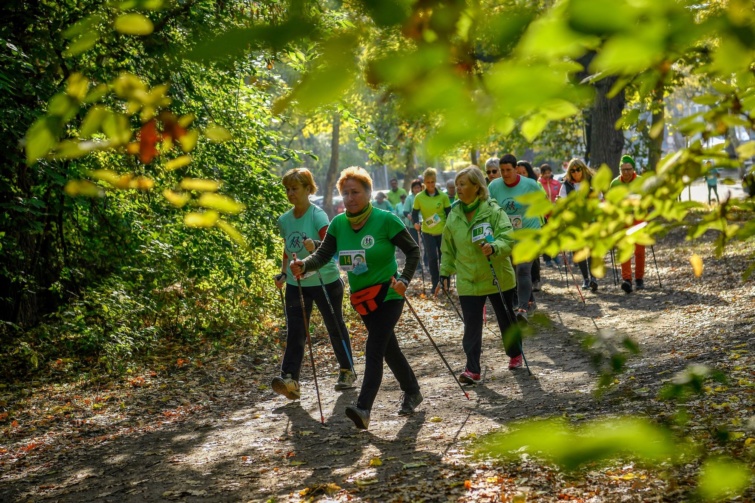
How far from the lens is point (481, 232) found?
846 centimetres

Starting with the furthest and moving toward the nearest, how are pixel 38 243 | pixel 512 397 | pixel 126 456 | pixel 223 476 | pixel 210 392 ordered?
pixel 38 243, pixel 210 392, pixel 512 397, pixel 126 456, pixel 223 476

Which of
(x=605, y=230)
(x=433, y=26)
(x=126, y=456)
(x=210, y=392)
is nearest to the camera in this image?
(x=433, y=26)

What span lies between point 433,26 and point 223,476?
5.14 m

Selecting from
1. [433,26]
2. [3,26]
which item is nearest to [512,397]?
[3,26]

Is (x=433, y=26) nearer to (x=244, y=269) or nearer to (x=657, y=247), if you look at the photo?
(x=244, y=269)

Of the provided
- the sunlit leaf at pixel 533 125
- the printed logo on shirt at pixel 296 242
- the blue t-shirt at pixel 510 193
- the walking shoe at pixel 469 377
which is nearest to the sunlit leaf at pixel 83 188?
the sunlit leaf at pixel 533 125

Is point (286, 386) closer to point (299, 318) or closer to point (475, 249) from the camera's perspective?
point (299, 318)

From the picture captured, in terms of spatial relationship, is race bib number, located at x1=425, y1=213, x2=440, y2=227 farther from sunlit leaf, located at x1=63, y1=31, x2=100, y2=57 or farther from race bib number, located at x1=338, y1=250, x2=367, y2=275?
sunlit leaf, located at x1=63, y1=31, x2=100, y2=57

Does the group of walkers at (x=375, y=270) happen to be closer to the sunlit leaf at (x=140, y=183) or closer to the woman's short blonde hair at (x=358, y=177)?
the woman's short blonde hair at (x=358, y=177)

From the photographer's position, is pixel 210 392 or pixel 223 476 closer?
pixel 223 476

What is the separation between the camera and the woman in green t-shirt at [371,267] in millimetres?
6945

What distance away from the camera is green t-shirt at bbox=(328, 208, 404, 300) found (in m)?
7.10

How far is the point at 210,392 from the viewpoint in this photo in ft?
32.6

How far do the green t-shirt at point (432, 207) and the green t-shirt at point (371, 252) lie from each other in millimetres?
8794
